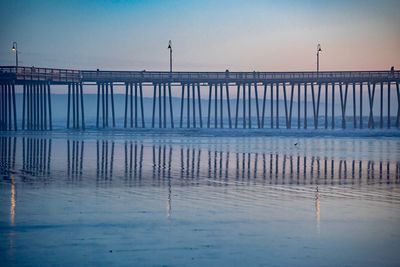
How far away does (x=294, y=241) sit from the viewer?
8.05 m

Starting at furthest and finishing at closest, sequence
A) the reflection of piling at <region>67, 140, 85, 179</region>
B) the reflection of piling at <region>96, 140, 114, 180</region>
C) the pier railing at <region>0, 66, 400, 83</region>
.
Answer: the pier railing at <region>0, 66, 400, 83</region> < the reflection of piling at <region>67, 140, 85, 179</region> < the reflection of piling at <region>96, 140, 114, 180</region>

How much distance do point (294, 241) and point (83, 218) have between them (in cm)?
335

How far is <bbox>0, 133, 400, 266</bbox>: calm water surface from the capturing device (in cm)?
730

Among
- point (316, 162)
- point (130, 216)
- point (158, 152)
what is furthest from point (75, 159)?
point (130, 216)

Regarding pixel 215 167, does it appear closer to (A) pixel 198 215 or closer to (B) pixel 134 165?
(B) pixel 134 165

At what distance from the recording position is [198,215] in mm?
9836

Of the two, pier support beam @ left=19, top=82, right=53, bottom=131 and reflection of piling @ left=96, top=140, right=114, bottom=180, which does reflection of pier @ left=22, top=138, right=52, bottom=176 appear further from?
pier support beam @ left=19, top=82, right=53, bottom=131

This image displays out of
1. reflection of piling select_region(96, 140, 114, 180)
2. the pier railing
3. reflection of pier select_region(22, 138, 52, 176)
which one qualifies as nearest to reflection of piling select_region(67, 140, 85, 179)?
reflection of piling select_region(96, 140, 114, 180)

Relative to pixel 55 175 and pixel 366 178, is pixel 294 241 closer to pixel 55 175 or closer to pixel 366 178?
pixel 366 178

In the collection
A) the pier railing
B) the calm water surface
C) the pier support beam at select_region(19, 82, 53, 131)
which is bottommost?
the calm water surface

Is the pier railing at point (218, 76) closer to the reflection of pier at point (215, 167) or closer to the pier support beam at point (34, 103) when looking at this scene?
the pier support beam at point (34, 103)

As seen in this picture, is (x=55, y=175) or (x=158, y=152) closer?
(x=55, y=175)

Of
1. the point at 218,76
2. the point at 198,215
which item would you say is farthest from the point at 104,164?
the point at 218,76

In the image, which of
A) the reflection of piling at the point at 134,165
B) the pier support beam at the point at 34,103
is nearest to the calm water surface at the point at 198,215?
the reflection of piling at the point at 134,165
